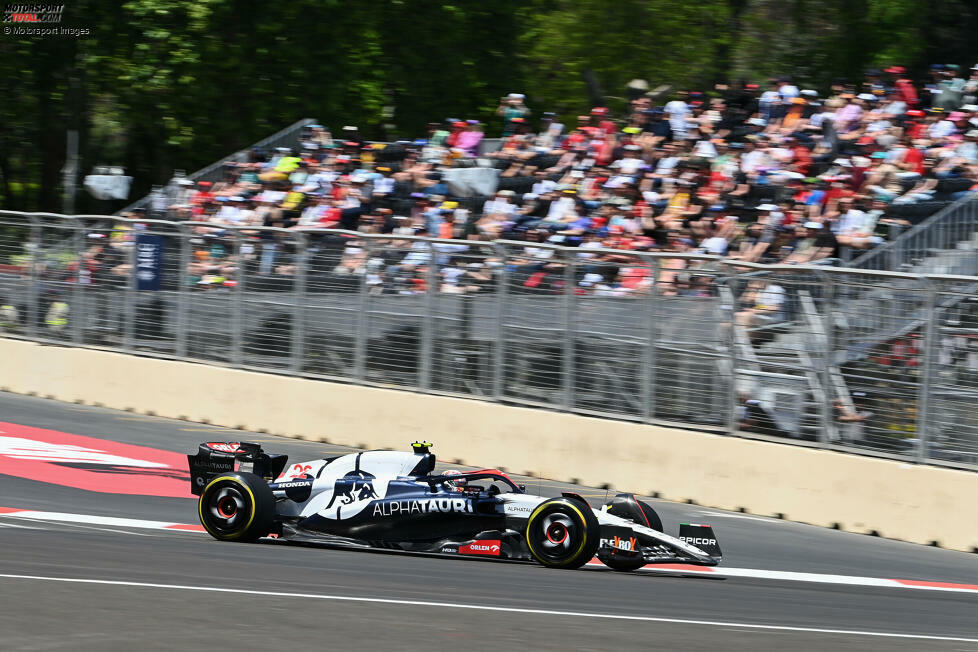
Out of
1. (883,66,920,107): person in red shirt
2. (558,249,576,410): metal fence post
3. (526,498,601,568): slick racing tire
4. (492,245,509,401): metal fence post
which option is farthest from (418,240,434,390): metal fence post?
(883,66,920,107): person in red shirt

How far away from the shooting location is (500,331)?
12492 millimetres

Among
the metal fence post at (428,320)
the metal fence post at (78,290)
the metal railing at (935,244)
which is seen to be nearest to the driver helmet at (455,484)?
the metal fence post at (428,320)

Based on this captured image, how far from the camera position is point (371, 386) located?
1361 centimetres

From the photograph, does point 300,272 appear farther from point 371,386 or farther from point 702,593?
point 702,593

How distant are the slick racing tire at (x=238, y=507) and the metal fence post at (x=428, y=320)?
4.53 metres

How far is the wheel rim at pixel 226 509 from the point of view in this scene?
8.60 m

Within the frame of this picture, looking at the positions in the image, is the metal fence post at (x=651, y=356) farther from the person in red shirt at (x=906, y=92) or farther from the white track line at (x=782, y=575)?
the person in red shirt at (x=906, y=92)

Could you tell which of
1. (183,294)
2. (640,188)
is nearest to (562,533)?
(640,188)

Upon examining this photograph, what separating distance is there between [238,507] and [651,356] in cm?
436

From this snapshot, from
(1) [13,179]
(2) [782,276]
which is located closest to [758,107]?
(2) [782,276]

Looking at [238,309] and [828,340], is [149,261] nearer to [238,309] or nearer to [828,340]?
[238,309]

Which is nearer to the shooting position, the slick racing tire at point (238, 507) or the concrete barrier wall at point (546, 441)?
the slick racing tire at point (238, 507)

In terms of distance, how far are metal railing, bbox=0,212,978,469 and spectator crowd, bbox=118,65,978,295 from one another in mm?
65

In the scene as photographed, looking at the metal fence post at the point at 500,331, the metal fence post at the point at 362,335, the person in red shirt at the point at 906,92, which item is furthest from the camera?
the person in red shirt at the point at 906,92
